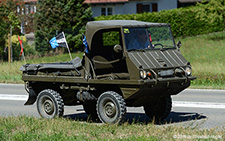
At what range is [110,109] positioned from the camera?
1018 cm

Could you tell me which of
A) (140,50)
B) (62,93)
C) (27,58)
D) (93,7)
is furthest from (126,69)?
(93,7)

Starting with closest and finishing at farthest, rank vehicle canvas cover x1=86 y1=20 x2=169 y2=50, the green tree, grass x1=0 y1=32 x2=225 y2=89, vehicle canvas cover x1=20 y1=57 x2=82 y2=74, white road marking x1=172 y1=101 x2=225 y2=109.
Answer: vehicle canvas cover x1=86 y1=20 x2=169 y2=50 < vehicle canvas cover x1=20 y1=57 x2=82 y2=74 < white road marking x1=172 y1=101 x2=225 y2=109 < grass x1=0 y1=32 x2=225 y2=89 < the green tree

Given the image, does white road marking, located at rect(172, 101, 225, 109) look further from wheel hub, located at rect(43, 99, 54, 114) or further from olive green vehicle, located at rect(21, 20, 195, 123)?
wheel hub, located at rect(43, 99, 54, 114)

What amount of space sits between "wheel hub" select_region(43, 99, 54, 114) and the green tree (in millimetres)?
26235

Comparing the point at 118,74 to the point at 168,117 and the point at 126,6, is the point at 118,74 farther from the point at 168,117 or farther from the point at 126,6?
the point at 126,6

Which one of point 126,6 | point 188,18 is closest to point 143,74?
point 188,18

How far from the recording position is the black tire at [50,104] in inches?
436

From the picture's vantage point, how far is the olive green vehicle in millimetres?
9977

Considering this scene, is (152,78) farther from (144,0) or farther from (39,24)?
(144,0)

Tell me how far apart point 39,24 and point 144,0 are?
1486 cm

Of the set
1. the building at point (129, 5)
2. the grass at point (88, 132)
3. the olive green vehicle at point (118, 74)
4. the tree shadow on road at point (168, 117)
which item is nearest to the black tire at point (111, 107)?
the olive green vehicle at point (118, 74)

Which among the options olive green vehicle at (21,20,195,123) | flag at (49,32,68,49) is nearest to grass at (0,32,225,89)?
flag at (49,32,68,49)

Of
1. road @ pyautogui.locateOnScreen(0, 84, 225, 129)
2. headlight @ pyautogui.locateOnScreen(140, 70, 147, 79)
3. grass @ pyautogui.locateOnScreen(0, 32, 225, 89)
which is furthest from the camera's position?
grass @ pyautogui.locateOnScreen(0, 32, 225, 89)

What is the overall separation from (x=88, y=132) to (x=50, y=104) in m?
2.42
